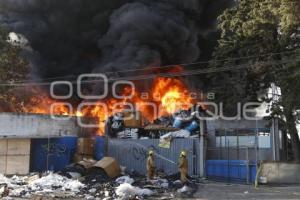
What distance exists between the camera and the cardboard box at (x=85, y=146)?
2694 centimetres

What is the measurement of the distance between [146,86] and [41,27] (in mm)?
13609

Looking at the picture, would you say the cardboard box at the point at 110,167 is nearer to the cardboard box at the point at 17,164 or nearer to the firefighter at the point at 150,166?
the firefighter at the point at 150,166

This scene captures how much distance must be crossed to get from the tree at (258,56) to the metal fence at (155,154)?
4.04m

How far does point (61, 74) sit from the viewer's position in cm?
4353

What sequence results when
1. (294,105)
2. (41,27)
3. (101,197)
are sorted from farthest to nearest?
(41,27), (294,105), (101,197)

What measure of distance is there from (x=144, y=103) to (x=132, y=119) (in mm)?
7104

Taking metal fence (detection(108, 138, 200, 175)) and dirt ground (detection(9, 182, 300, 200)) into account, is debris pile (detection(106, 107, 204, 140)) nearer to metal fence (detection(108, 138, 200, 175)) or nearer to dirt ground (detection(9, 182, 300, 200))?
metal fence (detection(108, 138, 200, 175))

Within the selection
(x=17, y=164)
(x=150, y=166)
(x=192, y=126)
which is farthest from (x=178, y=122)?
(x=17, y=164)

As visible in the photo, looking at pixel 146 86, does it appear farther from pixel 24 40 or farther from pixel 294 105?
pixel 294 105

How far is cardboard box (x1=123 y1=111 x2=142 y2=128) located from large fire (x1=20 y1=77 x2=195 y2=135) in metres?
4.82

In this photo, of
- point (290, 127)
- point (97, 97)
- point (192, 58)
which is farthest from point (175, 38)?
point (290, 127)

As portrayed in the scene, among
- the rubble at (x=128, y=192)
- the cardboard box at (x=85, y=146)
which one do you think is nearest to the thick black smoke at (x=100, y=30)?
the cardboard box at (x=85, y=146)

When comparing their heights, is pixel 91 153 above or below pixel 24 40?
below

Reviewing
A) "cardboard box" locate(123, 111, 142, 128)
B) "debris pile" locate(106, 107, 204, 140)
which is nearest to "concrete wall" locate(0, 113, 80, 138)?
"debris pile" locate(106, 107, 204, 140)
